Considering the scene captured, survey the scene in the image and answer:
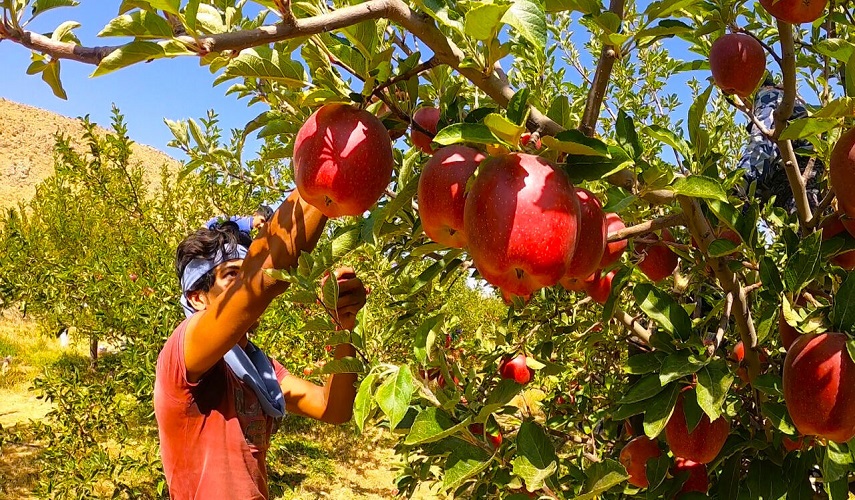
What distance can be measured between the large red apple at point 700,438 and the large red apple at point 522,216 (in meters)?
0.62

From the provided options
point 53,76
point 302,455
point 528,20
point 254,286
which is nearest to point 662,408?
point 528,20

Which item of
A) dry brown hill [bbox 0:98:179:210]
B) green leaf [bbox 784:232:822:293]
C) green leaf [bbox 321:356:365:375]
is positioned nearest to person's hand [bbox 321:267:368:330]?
green leaf [bbox 321:356:365:375]

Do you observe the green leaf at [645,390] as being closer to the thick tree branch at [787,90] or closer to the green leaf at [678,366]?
the green leaf at [678,366]

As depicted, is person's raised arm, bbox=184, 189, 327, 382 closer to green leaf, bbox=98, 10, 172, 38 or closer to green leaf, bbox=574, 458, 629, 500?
green leaf, bbox=98, 10, 172, 38

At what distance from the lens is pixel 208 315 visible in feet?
4.88

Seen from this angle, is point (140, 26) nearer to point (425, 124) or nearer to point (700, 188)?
point (425, 124)

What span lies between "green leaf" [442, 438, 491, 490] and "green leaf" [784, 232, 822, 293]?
56cm

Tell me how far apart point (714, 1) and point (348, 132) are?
1108mm

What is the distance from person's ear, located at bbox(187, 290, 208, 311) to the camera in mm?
1961

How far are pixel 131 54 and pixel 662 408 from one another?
976 mm

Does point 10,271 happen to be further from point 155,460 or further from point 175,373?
point 175,373

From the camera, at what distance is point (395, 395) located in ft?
2.78

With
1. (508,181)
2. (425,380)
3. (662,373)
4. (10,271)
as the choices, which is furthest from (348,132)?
(10,271)

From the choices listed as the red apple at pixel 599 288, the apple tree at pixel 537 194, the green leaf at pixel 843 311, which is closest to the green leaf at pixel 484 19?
the apple tree at pixel 537 194
